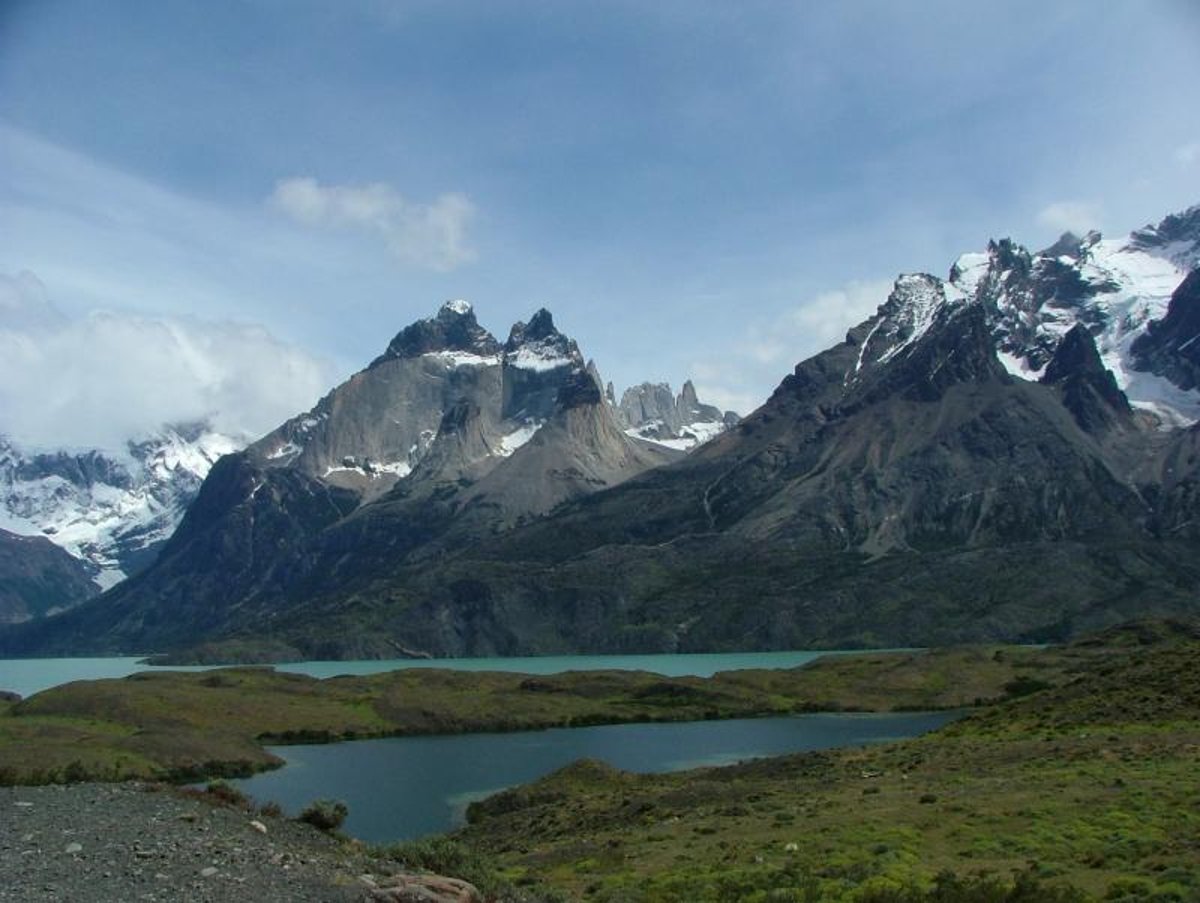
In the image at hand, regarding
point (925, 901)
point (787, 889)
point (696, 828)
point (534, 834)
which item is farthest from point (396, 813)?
point (925, 901)

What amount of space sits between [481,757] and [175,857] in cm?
11203

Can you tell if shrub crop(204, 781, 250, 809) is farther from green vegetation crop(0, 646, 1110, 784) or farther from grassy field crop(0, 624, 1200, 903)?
green vegetation crop(0, 646, 1110, 784)

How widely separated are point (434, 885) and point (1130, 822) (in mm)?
26260

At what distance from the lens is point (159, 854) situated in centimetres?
2830

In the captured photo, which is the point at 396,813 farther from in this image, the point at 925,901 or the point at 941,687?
the point at 941,687

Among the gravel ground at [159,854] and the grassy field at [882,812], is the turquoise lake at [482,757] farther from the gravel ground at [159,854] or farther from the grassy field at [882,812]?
the gravel ground at [159,854]

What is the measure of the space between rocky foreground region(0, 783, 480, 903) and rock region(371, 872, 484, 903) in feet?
0.11

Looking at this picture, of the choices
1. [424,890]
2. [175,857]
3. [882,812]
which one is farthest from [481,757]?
[175,857]

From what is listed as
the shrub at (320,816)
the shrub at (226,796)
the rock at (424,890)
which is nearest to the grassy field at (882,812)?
the rock at (424,890)

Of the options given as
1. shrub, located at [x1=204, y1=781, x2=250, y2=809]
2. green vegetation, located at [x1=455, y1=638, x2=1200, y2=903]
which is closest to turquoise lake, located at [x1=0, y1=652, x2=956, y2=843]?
green vegetation, located at [x1=455, y1=638, x2=1200, y2=903]

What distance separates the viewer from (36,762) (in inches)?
4198

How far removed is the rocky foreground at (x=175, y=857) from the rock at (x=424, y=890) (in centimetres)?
3

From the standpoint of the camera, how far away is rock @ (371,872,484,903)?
2802 centimetres

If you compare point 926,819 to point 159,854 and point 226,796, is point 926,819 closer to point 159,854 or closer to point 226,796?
point 226,796
